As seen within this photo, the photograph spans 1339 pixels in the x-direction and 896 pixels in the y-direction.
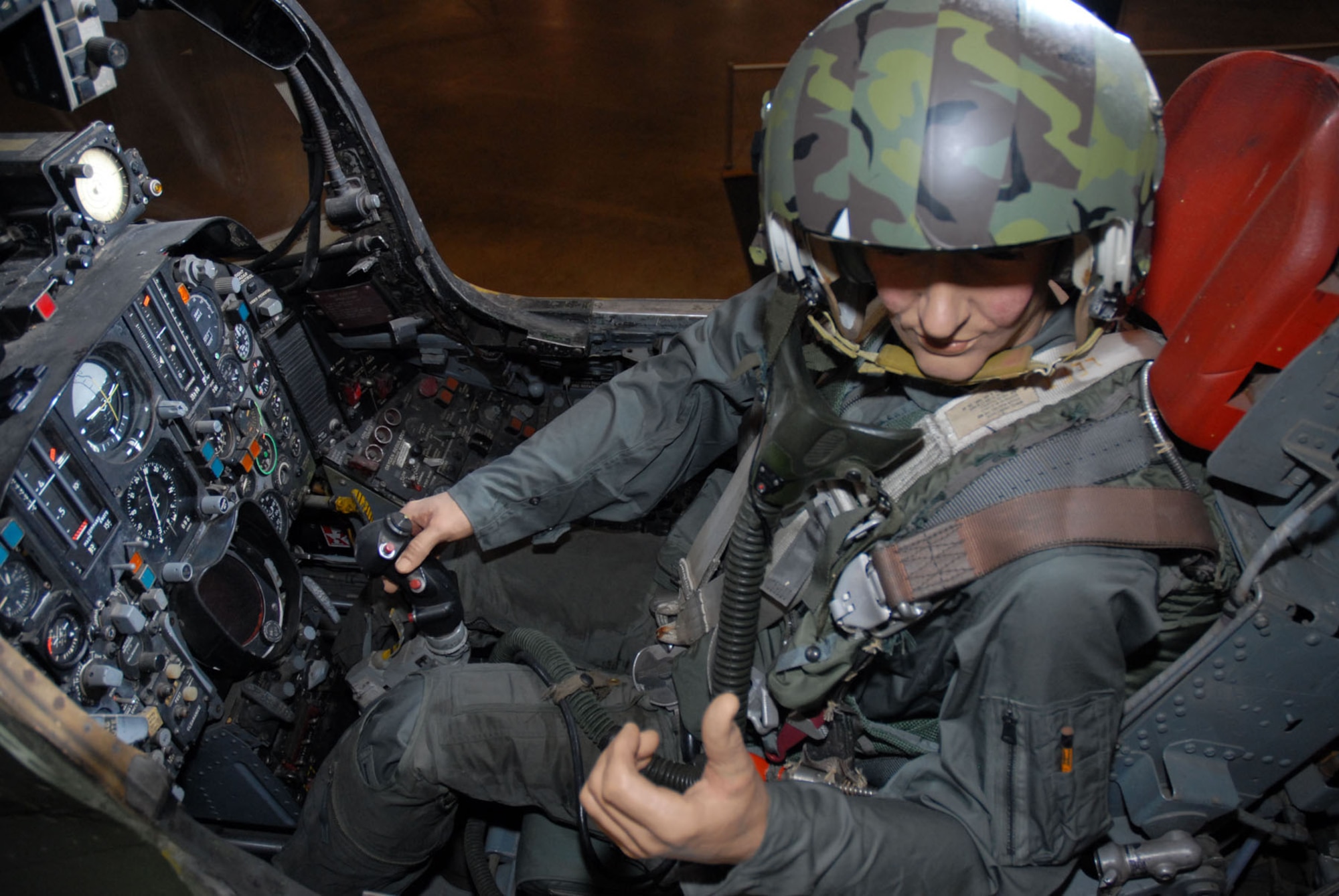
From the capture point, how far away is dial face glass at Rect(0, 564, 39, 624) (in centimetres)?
130

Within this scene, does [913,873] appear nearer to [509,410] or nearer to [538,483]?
[538,483]

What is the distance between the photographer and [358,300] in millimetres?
2174

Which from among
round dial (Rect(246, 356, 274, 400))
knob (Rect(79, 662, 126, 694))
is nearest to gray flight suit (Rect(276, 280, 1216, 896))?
knob (Rect(79, 662, 126, 694))

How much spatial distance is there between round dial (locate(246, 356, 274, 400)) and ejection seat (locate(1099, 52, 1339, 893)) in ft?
5.85

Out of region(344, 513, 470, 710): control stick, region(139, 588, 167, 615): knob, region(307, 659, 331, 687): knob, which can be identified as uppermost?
region(139, 588, 167, 615): knob

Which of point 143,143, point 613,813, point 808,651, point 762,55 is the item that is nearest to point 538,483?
point 808,651

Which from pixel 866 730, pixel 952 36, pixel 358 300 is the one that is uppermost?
pixel 952 36

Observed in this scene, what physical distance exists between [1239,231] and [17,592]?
189 cm

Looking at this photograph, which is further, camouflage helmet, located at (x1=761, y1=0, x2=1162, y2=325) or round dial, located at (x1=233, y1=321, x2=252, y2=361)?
round dial, located at (x1=233, y1=321, x2=252, y2=361)

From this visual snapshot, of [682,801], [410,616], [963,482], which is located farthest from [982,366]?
[410,616]

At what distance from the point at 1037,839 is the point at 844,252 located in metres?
0.90

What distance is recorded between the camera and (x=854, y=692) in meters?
1.50

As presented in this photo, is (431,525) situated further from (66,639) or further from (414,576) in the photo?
(66,639)

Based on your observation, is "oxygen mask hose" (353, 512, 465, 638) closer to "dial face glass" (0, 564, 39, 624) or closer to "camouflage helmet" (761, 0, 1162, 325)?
"dial face glass" (0, 564, 39, 624)
